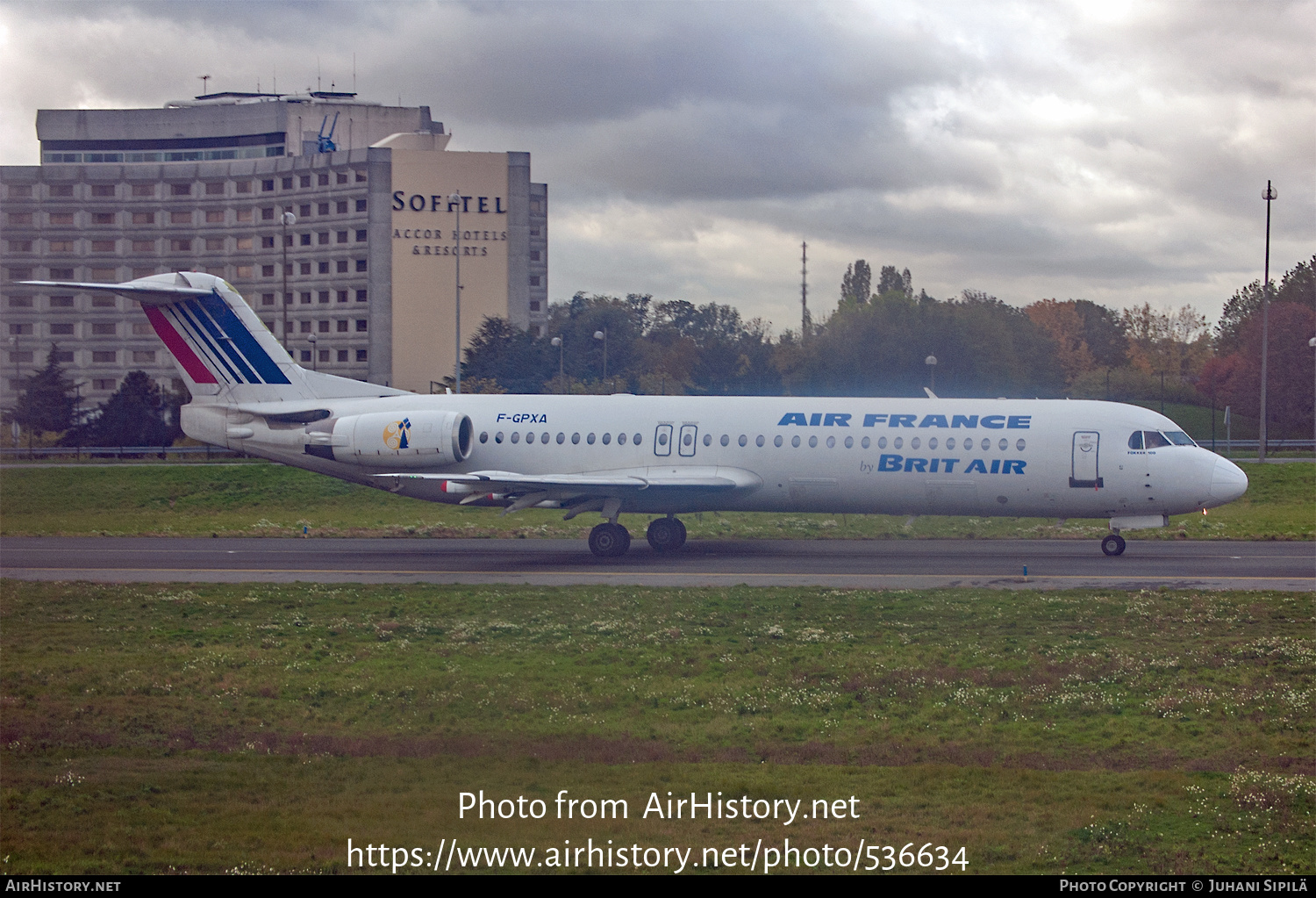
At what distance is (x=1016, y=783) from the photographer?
11148 millimetres

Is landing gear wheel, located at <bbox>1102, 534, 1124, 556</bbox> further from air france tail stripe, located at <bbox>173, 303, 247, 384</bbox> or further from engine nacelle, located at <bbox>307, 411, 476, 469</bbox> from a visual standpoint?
air france tail stripe, located at <bbox>173, 303, 247, 384</bbox>

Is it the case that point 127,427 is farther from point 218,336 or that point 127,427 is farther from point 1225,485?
point 1225,485

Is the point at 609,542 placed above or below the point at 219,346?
below

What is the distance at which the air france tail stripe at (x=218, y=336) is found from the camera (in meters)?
31.1

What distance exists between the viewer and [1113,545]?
2838cm

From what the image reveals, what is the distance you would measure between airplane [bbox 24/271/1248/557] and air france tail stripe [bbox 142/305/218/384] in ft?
0.13

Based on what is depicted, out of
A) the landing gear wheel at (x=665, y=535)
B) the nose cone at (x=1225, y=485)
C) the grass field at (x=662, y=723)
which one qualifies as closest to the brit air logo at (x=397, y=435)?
the landing gear wheel at (x=665, y=535)

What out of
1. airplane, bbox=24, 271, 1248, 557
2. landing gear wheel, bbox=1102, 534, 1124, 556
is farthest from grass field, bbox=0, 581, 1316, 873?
landing gear wheel, bbox=1102, 534, 1124, 556

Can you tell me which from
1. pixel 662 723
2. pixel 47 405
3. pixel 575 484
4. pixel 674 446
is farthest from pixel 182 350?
pixel 47 405

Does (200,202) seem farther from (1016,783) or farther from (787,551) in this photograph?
(1016,783)

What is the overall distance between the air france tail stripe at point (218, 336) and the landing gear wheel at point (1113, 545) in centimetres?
2196

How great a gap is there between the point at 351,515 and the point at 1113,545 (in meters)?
24.4

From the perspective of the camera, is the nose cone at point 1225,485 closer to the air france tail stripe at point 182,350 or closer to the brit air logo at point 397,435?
the brit air logo at point 397,435
